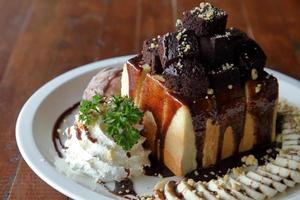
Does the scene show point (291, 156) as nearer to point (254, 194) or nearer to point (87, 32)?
point (254, 194)

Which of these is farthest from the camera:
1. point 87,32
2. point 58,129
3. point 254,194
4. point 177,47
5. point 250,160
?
point 87,32

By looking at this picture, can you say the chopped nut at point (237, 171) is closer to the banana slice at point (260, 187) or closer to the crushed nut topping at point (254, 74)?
the banana slice at point (260, 187)

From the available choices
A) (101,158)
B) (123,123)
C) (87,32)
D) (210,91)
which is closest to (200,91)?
(210,91)

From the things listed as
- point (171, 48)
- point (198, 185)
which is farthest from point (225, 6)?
point (198, 185)

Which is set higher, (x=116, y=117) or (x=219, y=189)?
(x=116, y=117)

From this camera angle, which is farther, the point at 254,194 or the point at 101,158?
the point at 101,158

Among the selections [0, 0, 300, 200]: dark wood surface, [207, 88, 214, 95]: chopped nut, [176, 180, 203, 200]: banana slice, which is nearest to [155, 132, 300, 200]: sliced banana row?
[176, 180, 203, 200]: banana slice

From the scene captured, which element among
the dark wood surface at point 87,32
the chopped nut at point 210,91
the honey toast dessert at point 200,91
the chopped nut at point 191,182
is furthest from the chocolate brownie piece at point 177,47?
the dark wood surface at point 87,32
